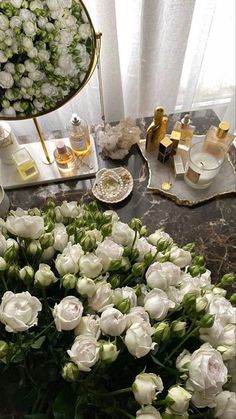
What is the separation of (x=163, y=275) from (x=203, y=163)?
52 cm

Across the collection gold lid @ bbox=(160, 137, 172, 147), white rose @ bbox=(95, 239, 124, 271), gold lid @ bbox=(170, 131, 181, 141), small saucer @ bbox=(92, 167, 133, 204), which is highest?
white rose @ bbox=(95, 239, 124, 271)

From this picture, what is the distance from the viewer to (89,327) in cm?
43

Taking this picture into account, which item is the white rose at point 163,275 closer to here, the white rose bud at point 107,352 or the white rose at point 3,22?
the white rose bud at point 107,352

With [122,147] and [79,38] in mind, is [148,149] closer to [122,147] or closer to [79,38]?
[122,147]

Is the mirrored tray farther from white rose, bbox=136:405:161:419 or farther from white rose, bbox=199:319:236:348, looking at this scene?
white rose, bbox=136:405:161:419

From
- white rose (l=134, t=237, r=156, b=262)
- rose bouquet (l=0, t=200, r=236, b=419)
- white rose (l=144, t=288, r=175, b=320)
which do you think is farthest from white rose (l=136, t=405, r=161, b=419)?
white rose (l=134, t=237, r=156, b=262)

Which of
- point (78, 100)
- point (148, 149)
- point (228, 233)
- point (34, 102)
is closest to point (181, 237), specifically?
point (228, 233)

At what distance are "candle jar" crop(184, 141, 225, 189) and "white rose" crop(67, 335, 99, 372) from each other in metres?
0.58

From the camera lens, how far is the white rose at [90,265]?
0.46 m

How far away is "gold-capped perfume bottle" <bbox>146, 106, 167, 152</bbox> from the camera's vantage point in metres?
0.91

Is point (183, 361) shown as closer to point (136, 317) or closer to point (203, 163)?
point (136, 317)

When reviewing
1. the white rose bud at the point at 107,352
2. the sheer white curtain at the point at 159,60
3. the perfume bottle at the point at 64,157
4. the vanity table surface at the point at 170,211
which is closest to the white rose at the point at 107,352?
the white rose bud at the point at 107,352

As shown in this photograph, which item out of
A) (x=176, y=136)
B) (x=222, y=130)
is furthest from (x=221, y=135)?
(x=176, y=136)

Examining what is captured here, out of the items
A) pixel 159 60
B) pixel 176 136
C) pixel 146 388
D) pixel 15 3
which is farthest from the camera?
pixel 159 60
